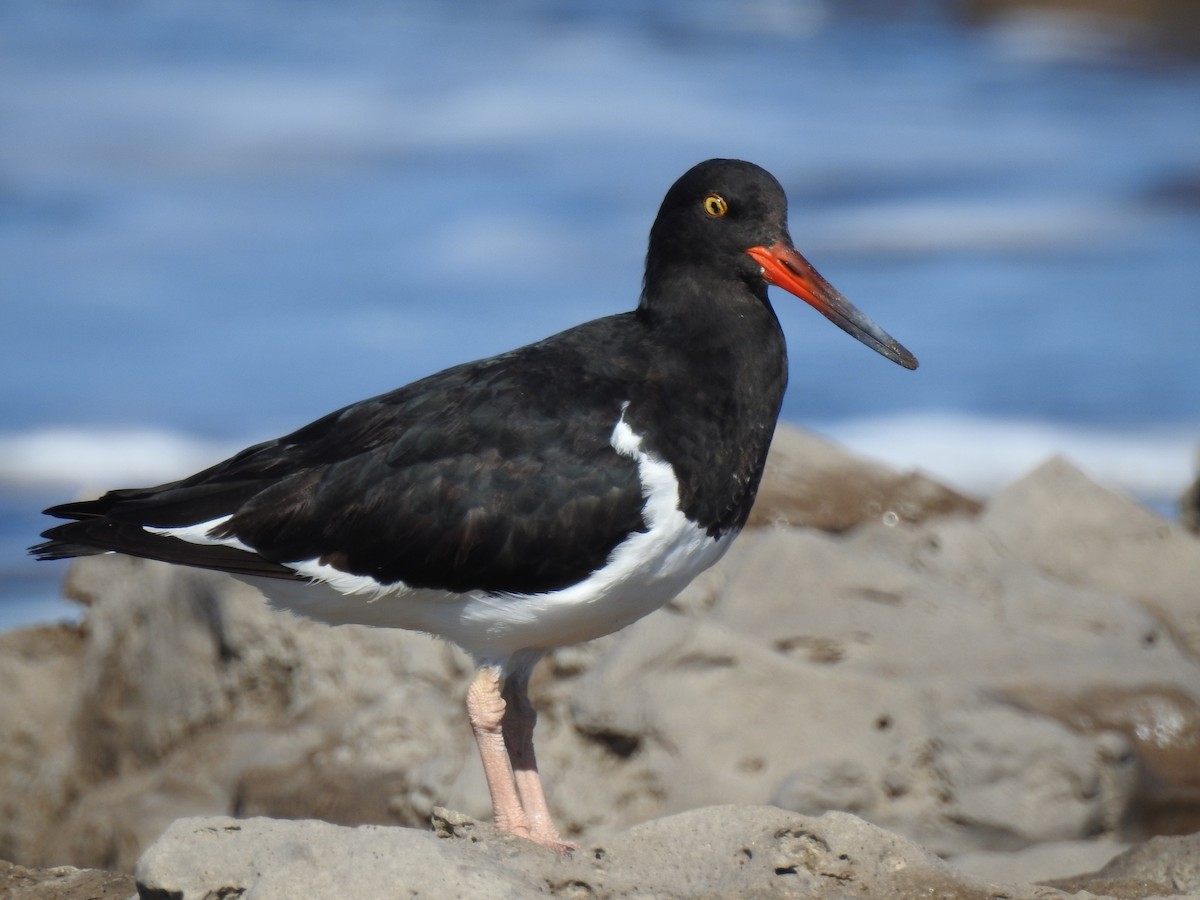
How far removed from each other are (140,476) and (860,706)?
10.9 metres

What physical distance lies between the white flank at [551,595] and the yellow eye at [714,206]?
3.18ft

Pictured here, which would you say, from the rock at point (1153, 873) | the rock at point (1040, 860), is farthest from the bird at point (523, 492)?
the rock at point (1040, 860)

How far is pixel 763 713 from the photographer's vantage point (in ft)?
23.4

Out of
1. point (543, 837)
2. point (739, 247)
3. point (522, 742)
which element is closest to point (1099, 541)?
point (739, 247)

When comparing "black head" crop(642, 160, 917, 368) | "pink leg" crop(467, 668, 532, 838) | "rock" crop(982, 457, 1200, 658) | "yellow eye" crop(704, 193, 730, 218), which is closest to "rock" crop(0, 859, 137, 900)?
"pink leg" crop(467, 668, 532, 838)

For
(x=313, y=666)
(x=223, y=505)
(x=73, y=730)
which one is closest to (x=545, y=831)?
(x=223, y=505)

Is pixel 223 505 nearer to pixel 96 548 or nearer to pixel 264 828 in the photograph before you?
pixel 96 548

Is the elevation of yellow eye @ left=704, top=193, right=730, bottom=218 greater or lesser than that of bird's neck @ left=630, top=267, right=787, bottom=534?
greater

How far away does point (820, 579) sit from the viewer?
26.7 ft

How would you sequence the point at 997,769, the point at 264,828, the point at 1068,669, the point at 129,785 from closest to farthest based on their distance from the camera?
the point at 264,828 < the point at 997,769 < the point at 1068,669 < the point at 129,785

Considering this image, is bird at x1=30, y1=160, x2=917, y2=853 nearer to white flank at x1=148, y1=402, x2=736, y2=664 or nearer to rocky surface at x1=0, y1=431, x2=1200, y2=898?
white flank at x1=148, y1=402, x2=736, y2=664

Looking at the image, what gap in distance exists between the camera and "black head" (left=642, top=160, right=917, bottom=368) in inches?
246

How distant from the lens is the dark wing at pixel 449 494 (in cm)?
571

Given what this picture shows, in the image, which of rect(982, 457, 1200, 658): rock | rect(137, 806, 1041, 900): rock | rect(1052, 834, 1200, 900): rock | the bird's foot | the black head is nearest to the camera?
rect(137, 806, 1041, 900): rock
